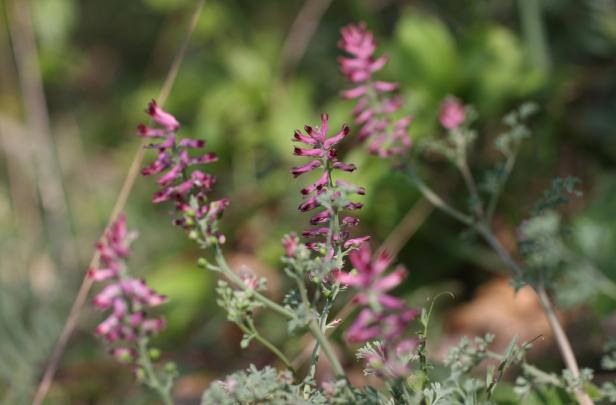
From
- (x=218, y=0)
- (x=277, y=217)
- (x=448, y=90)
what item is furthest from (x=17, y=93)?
(x=448, y=90)

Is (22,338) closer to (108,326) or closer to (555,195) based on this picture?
(108,326)

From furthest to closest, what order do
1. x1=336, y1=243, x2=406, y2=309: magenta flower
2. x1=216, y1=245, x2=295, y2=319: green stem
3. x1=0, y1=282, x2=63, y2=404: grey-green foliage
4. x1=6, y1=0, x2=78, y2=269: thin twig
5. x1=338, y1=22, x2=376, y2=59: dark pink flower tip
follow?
1. x1=6, y1=0, x2=78, y2=269: thin twig
2. x1=0, y1=282, x2=63, y2=404: grey-green foliage
3. x1=338, y1=22, x2=376, y2=59: dark pink flower tip
4. x1=216, y1=245, x2=295, y2=319: green stem
5. x1=336, y1=243, x2=406, y2=309: magenta flower

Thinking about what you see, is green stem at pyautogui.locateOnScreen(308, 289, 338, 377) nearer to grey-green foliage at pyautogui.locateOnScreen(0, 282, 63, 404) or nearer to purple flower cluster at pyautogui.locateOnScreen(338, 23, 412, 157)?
purple flower cluster at pyautogui.locateOnScreen(338, 23, 412, 157)

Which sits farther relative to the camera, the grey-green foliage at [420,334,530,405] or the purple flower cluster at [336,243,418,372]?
the grey-green foliage at [420,334,530,405]

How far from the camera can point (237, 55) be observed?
2.50 metres

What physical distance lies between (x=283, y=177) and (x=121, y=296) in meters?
1.55


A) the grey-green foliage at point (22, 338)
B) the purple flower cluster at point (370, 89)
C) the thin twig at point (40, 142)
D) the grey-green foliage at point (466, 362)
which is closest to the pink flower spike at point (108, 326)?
the grey-green foliage at point (466, 362)

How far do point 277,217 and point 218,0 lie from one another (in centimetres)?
124

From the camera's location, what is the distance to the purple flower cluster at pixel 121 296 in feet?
2.26

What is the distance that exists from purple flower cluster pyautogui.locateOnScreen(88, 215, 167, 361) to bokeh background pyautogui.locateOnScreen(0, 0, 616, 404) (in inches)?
32.0

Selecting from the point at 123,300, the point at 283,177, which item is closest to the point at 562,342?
the point at 123,300

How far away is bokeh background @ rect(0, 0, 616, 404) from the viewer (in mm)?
1895

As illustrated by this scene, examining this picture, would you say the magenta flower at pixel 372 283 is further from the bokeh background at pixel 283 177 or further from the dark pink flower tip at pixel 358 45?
the bokeh background at pixel 283 177

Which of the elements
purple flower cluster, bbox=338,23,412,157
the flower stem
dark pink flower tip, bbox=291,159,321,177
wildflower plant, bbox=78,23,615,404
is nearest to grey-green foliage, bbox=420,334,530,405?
wildflower plant, bbox=78,23,615,404
